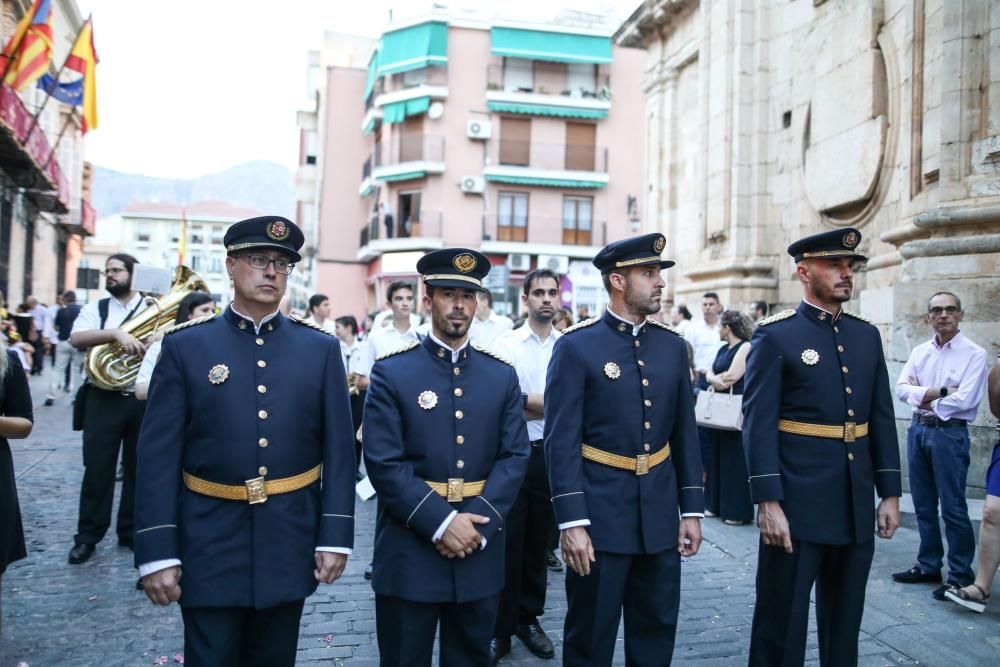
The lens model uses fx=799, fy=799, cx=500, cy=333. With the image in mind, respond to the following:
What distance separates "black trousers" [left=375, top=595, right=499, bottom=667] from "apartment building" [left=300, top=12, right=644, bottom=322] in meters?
31.2

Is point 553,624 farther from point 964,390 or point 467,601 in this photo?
point 964,390

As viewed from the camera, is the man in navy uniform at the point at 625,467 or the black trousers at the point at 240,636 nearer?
the black trousers at the point at 240,636

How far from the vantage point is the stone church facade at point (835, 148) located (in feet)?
23.7

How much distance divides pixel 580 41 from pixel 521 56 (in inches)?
113

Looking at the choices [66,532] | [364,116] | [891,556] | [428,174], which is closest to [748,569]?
[891,556]

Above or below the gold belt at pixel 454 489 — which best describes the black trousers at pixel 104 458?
below

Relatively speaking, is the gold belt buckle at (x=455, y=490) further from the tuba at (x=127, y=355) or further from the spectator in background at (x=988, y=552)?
the tuba at (x=127, y=355)

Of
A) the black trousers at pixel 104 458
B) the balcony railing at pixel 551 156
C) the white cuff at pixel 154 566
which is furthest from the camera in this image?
the balcony railing at pixel 551 156

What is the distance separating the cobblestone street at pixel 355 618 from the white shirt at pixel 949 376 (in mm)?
1243

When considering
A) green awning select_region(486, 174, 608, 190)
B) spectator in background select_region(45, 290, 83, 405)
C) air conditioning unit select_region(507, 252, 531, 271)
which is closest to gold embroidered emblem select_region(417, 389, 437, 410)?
spectator in background select_region(45, 290, 83, 405)

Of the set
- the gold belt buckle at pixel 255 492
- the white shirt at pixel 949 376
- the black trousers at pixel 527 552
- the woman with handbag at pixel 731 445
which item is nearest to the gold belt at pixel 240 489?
the gold belt buckle at pixel 255 492

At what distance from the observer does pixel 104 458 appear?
6.02m

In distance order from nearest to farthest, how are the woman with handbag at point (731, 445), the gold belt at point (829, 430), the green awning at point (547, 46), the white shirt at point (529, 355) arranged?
the gold belt at point (829, 430)
the white shirt at point (529, 355)
the woman with handbag at point (731, 445)
the green awning at point (547, 46)

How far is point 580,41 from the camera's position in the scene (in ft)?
117
